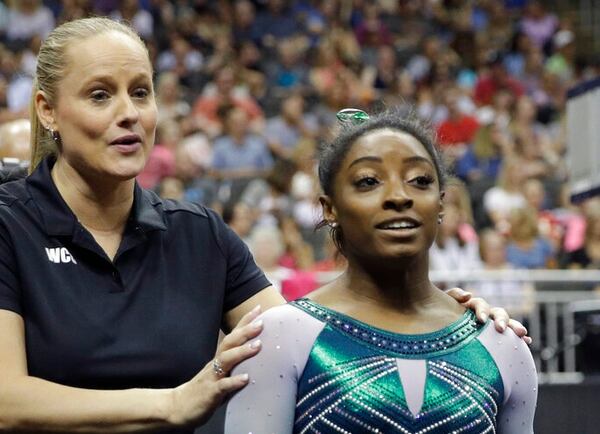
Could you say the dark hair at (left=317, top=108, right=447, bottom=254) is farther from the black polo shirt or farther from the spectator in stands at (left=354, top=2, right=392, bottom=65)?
the spectator in stands at (left=354, top=2, right=392, bottom=65)

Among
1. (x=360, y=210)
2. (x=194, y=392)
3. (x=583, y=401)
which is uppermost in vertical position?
(x=360, y=210)

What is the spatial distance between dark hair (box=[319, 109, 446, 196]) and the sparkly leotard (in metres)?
0.26

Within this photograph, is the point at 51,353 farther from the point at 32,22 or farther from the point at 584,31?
the point at 584,31

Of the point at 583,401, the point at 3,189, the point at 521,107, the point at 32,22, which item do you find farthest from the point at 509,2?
the point at 3,189

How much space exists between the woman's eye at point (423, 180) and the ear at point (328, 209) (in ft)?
0.55

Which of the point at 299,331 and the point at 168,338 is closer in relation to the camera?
the point at 299,331

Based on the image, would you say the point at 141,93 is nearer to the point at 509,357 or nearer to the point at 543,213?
the point at 509,357

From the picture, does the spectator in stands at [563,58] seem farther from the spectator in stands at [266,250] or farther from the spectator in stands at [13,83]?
the spectator in stands at [266,250]

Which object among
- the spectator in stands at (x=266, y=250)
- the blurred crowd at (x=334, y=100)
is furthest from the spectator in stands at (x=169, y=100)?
the spectator in stands at (x=266, y=250)

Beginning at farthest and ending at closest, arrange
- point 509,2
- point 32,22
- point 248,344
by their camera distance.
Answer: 1. point 509,2
2. point 32,22
3. point 248,344

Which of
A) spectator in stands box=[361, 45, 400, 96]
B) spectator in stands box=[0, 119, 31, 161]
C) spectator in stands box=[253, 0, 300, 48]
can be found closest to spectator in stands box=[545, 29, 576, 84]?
spectator in stands box=[361, 45, 400, 96]

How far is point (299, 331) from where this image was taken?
7.47 ft

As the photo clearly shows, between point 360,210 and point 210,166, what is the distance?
8.00 meters

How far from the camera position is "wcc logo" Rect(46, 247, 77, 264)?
2635 millimetres
